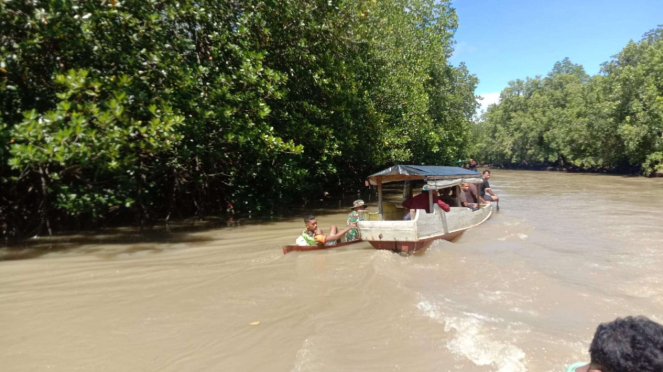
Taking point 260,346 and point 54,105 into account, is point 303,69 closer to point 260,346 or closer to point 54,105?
point 54,105

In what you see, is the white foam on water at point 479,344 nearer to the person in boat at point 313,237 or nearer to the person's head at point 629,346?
the person's head at point 629,346

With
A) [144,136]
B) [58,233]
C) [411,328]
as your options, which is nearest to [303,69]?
[144,136]

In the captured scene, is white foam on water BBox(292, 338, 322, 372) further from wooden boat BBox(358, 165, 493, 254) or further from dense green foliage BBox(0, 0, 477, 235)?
dense green foliage BBox(0, 0, 477, 235)

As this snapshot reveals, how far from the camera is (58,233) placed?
366 inches

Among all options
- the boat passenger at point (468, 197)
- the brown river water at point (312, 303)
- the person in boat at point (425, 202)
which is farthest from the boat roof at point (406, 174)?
the boat passenger at point (468, 197)

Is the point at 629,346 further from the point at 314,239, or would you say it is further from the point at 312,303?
the point at 314,239

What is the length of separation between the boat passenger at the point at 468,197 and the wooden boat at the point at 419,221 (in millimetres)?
267

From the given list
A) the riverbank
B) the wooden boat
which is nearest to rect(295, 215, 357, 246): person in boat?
the wooden boat

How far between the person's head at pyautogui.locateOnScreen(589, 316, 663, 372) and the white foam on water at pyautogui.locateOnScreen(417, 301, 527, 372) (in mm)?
2200

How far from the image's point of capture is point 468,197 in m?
11.2

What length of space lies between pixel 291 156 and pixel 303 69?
2615 millimetres

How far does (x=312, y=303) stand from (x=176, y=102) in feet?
17.8

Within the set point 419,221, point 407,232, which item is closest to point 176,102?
point 407,232

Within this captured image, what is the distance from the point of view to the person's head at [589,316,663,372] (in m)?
1.40
